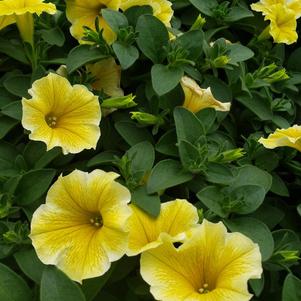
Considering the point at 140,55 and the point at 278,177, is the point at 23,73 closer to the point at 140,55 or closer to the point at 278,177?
the point at 140,55

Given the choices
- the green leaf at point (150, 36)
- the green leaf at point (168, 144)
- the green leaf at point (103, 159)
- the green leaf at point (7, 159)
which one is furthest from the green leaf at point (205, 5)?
the green leaf at point (7, 159)

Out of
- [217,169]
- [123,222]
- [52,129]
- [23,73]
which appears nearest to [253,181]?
[217,169]

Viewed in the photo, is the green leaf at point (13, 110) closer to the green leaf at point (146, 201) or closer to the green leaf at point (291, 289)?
the green leaf at point (146, 201)

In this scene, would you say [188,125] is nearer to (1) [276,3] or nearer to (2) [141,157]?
(2) [141,157]

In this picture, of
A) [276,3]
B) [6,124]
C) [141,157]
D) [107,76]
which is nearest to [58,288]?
[141,157]

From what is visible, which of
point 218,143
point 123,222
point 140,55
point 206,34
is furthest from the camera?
point 206,34

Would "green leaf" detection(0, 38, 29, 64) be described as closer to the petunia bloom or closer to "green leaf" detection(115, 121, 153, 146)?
"green leaf" detection(115, 121, 153, 146)

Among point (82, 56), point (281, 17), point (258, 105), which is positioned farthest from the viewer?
point (281, 17)
